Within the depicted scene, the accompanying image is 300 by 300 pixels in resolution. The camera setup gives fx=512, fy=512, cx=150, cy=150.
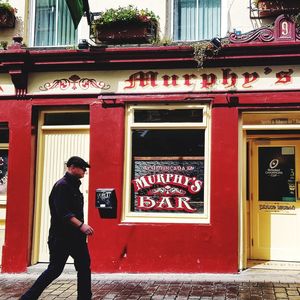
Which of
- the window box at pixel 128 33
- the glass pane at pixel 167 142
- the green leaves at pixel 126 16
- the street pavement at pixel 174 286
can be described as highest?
the green leaves at pixel 126 16

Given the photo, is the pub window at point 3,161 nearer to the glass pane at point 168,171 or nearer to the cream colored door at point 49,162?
the cream colored door at point 49,162

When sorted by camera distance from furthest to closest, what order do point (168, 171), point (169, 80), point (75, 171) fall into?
point (168, 171) → point (169, 80) → point (75, 171)

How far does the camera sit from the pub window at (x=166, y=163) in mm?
8883

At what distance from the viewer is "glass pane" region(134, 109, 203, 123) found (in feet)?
29.4

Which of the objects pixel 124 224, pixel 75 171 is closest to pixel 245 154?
pixel 124 224

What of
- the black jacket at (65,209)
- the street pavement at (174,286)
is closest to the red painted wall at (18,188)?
the street pavement at (174,286)

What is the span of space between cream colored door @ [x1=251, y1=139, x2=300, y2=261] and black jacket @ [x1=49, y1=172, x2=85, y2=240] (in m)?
4.17

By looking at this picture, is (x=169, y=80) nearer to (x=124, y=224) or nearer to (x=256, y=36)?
(x=256, y=36)

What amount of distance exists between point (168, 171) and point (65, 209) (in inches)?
124

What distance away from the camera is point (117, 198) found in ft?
29.1

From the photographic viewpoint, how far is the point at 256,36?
28.2 feet

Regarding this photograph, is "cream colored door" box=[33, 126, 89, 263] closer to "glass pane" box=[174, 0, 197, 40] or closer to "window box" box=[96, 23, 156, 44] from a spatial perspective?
"window box" box=[96, 23, 156, 44]

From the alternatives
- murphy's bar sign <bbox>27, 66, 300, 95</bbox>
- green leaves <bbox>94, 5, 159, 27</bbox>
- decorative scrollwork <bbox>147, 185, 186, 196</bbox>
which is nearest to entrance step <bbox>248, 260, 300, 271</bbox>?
decorative scrollwork <bbox>147, 185, 186, 196</bbox>

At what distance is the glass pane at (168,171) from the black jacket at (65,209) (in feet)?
9.01
